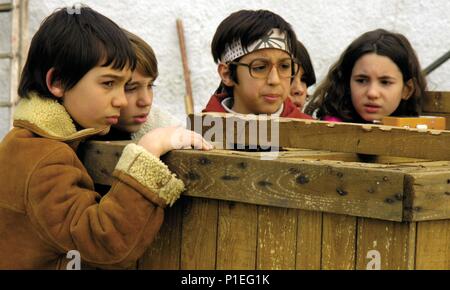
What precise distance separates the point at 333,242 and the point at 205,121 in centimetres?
74

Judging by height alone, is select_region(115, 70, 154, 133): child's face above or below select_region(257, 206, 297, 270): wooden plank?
above

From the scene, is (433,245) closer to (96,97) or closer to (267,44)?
(96,97)

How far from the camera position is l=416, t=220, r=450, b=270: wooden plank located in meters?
2.52

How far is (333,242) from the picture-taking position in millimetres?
2604

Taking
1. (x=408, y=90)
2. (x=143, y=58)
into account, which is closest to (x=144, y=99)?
(x=143, y=58)

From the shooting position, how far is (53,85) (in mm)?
2979

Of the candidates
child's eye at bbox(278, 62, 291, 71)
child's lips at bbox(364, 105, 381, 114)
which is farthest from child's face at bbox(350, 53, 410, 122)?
child's eye at bbox(278, 62, 291, 71)

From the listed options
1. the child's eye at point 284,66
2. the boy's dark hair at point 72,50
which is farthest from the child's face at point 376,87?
the boy's dark hair at point 72,50

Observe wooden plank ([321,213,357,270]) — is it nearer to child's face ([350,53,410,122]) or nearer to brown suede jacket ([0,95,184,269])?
brown suede jacket ([0,95,184,269])

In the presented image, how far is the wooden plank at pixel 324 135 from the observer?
2.90 metres

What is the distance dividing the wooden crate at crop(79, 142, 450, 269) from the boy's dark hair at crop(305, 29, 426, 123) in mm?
1710

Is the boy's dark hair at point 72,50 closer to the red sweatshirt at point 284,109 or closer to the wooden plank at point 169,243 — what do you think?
the wooden plank at point 169,243

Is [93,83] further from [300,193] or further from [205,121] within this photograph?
[300,193]
